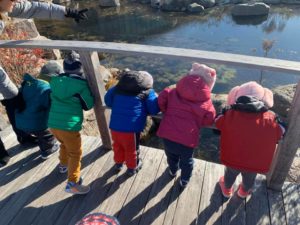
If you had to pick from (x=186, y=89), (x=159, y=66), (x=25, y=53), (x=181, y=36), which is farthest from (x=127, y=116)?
(x=181, y=36)

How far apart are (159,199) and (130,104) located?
81 cm

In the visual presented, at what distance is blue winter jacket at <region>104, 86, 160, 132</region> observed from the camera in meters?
2.40

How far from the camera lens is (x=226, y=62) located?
205 cm

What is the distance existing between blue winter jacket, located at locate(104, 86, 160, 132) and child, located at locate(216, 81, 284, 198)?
1.77ft

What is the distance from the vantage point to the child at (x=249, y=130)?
211cm

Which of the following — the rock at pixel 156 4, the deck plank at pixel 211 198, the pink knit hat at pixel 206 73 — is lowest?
the rock at pixel 156 4

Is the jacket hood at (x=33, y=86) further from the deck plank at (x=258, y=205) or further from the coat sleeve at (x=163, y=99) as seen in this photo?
the deck plank at (x=258, y=205)

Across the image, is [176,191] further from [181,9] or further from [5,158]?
[181,9]

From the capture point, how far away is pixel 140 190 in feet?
8.68

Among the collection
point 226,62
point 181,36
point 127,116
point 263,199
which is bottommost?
point 181,36

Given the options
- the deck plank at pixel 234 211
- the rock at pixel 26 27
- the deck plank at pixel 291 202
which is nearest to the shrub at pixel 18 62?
the rock at pixel 26 27

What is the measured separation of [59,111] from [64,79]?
26cm

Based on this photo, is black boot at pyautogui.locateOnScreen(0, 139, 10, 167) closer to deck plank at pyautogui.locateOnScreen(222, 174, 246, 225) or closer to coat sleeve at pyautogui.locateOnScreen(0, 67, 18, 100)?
coat sleeve at pyautogui.locateOnScreen(0, 67, 18, 100)

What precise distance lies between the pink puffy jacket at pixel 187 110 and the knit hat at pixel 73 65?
2.36 ft
